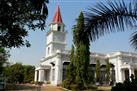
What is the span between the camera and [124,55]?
47.7 metres

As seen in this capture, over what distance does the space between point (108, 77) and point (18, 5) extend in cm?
3640

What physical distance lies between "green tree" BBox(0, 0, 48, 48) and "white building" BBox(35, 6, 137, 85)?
31.0 m

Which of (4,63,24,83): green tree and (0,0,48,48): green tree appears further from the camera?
(4,63,24,83): green tree

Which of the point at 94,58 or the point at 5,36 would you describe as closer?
the point at 5,36

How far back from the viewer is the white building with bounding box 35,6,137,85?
44.1m

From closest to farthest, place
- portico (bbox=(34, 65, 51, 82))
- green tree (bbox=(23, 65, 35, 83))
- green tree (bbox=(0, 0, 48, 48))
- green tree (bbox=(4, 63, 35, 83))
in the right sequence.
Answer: green tree (bbox=(0, 0, 48, 48)) < portico (bbox=(34, 65, 51, 82)) < green tree (bbox=(4, 63, 35, 83)) < green tree (bbox=(23, 65, 35, 83))

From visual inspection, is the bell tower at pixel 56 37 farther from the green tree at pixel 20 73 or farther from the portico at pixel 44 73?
the green tree at pixel 20 73

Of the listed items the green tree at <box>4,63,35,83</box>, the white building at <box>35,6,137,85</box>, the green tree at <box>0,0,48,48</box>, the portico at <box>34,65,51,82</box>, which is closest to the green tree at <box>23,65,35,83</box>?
the green tree at <box>4,63,35,83</box>

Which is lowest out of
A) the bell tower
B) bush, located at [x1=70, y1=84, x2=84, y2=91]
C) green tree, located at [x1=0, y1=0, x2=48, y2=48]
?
bush, located at [x1=70, y1=84, x2=84, y2=91]

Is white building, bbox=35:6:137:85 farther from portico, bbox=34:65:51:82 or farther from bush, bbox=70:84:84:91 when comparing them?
bush, bbox=70:84:84:91

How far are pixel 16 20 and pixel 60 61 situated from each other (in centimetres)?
3257

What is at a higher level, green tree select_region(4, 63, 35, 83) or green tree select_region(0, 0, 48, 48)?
green tree select_region(0, 0, 48, 48)

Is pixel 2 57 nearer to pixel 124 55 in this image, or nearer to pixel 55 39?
pixel 55 39

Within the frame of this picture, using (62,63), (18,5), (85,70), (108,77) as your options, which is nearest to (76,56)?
(85,70)
